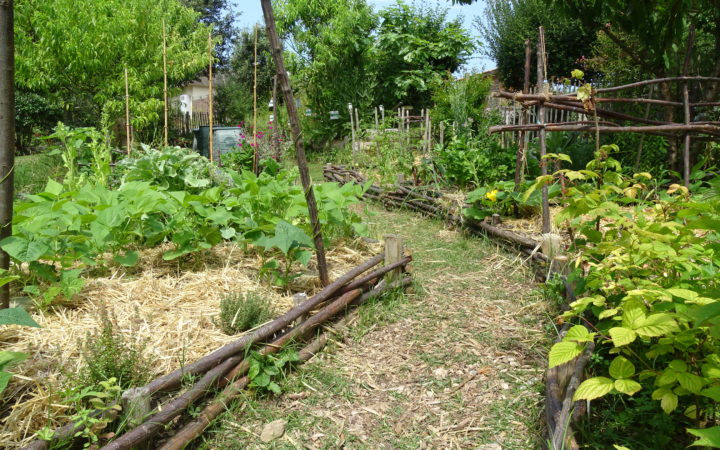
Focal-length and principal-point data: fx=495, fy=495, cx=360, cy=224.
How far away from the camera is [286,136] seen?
1504 centimetres

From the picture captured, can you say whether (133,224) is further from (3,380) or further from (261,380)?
(3,380)

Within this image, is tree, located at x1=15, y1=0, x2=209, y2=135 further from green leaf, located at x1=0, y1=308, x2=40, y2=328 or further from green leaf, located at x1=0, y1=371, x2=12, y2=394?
green leaf, located at x1=0, y1=371, x2=12, y2=394

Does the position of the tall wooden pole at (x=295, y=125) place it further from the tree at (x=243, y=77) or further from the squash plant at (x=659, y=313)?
the tree at (x=243, y=77)

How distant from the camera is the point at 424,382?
261 centimetres

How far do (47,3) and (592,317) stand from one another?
12643 mm

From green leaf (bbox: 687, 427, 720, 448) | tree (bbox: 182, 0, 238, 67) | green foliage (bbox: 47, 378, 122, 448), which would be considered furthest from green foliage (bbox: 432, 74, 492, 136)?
tree (bbox: 182, 0, 238, 67)

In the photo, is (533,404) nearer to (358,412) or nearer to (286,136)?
(358,412)

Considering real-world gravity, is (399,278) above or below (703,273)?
below

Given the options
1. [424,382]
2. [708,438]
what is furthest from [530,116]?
[708,438]

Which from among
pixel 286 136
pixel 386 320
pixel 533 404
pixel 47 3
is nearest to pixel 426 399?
pixel 533 404

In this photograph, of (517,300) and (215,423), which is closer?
(215,423)

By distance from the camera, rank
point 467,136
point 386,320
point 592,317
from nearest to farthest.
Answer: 1. point 592,317
2. point 386,320
3. point 467,136

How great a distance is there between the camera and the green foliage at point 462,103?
30.4 feet

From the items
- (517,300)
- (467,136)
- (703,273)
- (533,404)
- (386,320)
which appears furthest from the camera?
(467,136)
